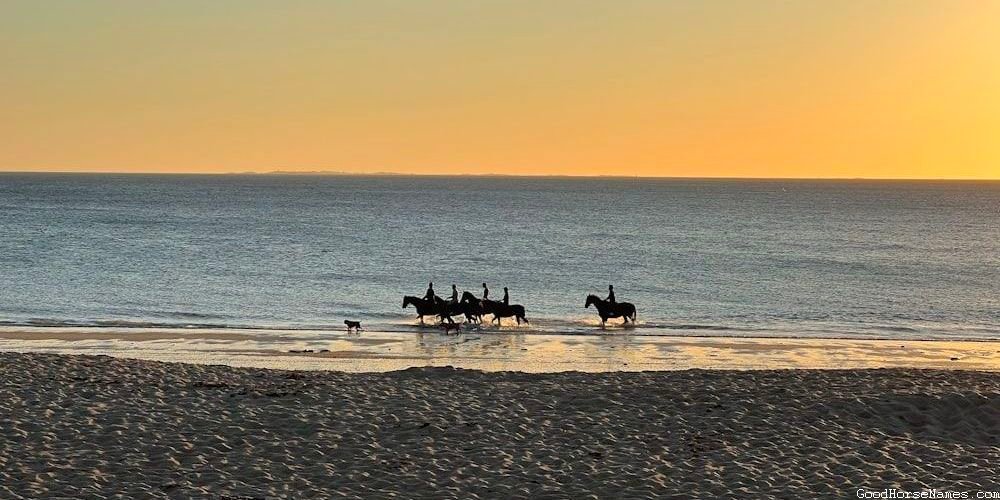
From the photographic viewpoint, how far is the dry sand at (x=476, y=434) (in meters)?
11.4

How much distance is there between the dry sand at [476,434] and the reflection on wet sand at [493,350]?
16.0ft

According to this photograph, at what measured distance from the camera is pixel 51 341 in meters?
26.0

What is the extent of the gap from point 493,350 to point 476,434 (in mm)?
11923

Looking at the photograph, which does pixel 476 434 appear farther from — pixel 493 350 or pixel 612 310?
pixel 612 310

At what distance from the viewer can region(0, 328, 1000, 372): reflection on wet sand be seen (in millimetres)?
23141

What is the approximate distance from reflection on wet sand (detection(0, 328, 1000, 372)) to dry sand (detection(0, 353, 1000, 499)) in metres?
4.86

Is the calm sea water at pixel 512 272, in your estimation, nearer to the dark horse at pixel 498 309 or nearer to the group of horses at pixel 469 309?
the dark horse at pixel 498 309

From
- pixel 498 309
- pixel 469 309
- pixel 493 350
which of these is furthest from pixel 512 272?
pixel 493 350

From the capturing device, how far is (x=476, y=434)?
13578 mm

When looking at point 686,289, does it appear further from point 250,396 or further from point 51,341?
point 250,396

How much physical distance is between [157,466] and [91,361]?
7.94 m

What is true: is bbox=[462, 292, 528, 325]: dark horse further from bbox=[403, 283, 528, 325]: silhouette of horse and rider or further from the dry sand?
the dry sand

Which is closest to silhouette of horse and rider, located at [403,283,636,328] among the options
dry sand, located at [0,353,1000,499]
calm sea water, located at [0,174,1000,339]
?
calm sea water, located at [0,174,1000,339]

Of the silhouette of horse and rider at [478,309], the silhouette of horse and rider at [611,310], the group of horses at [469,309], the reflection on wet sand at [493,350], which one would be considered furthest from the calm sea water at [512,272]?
the reflection on wet sand at [493,350]
